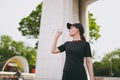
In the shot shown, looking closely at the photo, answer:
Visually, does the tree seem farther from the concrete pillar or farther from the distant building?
the concrete pillar

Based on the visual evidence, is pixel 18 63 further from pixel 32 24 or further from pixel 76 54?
pixel 76 54

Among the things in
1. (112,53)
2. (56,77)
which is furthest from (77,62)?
(112,53)

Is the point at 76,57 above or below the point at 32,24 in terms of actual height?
below

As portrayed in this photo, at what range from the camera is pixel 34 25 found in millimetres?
15453

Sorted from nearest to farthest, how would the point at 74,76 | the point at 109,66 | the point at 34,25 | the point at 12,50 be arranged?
the point at 74,76
the point at 34,25
the point at 12,50
the point at 109,66

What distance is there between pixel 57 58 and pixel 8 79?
6273mm

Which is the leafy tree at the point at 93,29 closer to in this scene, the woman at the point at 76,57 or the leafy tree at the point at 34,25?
the leafy tree at the point at 34,25

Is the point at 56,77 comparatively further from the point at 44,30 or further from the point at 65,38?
the point at 44,30

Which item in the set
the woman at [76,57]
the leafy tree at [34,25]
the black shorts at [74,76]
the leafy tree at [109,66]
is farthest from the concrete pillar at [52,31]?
the leafy tree at [109,66]

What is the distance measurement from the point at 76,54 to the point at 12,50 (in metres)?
39.2

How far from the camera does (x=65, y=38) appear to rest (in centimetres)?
664

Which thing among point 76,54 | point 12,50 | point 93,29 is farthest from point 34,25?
point 12,50

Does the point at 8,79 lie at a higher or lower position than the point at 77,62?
lower

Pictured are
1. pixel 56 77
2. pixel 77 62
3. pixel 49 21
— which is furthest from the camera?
pixel 49 21
